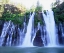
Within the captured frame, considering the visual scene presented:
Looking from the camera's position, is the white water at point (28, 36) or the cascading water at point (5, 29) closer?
the white water at point (28, 36)

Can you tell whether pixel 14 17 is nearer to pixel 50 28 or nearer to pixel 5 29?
pixel 5 29

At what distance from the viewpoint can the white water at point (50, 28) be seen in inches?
1057

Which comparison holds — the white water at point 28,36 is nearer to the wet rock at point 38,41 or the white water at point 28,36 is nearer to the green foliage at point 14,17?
the wet rock at point 38,41

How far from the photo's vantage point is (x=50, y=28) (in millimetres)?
28531

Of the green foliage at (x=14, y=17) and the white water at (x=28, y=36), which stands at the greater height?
the green foliage at (x=14, y=17)

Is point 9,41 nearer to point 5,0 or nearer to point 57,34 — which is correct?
point 57,34

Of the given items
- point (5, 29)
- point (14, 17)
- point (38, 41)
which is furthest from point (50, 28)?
point (5, 29)

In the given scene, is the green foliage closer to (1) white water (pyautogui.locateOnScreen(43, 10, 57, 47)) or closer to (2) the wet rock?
(1) white water (pyautogui.locateOnScreen(43, 10, 57, 47))

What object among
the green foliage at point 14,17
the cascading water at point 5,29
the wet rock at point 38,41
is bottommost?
the wet rock at point 38,41

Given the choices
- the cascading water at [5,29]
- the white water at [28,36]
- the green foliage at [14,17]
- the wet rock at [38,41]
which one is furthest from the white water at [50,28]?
the cascading water at [5,29]

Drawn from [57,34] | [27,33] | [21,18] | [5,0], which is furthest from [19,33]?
[5,0]

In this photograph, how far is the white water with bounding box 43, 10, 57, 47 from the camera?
26844 mm

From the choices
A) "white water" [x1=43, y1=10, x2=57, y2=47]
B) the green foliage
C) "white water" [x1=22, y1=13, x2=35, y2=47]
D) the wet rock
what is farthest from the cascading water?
"white water" [x1=43, y1=10, x2=57, y2=47]

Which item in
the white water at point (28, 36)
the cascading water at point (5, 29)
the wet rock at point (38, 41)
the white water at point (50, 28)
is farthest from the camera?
the cascading water at point (5, 29)
